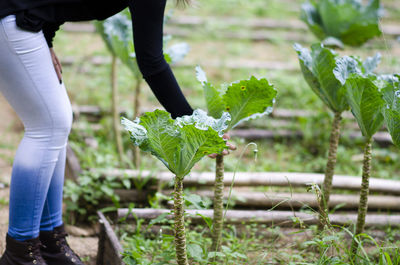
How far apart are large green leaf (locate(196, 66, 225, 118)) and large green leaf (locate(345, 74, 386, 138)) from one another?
56cm

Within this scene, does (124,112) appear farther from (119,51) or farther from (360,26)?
(360,26)

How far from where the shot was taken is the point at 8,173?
3.46 meters

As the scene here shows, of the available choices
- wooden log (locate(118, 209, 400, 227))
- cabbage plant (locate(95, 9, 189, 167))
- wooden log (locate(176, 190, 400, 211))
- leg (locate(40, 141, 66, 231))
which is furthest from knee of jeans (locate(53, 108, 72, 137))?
wooden log (locate(176, 190, 400, 211))

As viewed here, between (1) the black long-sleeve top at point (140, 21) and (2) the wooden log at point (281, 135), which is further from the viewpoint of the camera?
(2) the wooden log at point (281, 135)

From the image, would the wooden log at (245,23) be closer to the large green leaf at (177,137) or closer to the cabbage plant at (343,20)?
the cabbage plant at (343,20)

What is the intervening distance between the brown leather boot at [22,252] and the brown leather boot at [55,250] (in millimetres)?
125

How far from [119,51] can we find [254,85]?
132 cm

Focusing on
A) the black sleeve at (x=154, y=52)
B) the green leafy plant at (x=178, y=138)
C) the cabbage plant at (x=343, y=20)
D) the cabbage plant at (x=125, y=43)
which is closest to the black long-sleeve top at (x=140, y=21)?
the black sleeve at (x=154, y=52)

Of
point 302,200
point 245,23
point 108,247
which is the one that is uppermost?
point 245,23

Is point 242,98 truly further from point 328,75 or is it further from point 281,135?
point 281,135

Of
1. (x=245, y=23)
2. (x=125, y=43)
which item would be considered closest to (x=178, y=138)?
(x=125, y=43)

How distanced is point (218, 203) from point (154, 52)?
2.51ft

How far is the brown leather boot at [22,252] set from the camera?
76.0 inches

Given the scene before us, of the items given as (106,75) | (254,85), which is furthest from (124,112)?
(254,85)
